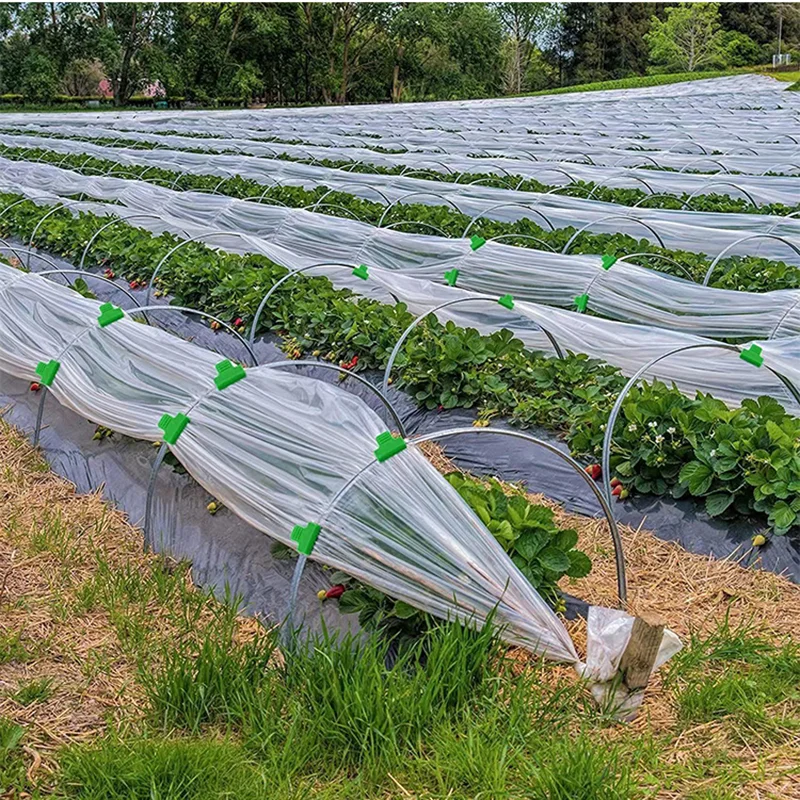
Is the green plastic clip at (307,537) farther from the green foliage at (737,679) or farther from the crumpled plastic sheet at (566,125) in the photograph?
the crumpled plastic sheet at (566,125)

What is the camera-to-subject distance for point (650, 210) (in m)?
9.38

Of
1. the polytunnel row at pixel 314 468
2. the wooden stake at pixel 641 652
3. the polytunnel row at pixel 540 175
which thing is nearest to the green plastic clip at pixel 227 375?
the polytunnel row at pixel 314 468

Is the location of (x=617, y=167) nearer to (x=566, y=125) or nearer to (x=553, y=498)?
(x=553, y=498)

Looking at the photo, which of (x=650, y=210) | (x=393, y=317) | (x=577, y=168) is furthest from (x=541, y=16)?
(x=393, y=317)

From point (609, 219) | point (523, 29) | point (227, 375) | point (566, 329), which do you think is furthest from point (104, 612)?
point (523, 29)

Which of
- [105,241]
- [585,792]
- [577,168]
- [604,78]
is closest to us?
[585,792]

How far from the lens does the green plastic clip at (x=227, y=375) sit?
13.1 ft

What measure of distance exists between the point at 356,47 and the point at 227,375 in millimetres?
46205

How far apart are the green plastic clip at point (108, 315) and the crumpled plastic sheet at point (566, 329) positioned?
2037 millimetres

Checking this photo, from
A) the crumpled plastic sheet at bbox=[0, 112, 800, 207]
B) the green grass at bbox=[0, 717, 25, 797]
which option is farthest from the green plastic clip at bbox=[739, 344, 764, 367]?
the crumpled plastic sheet at bbox=[0, 112, 800, 207]

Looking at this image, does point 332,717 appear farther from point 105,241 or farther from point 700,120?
point 700,120

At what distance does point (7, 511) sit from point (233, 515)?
4.17 feet

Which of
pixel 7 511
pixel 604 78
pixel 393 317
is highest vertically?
pixel 604 78

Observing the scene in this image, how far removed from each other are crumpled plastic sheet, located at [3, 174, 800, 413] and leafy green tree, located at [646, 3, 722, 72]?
161ft
